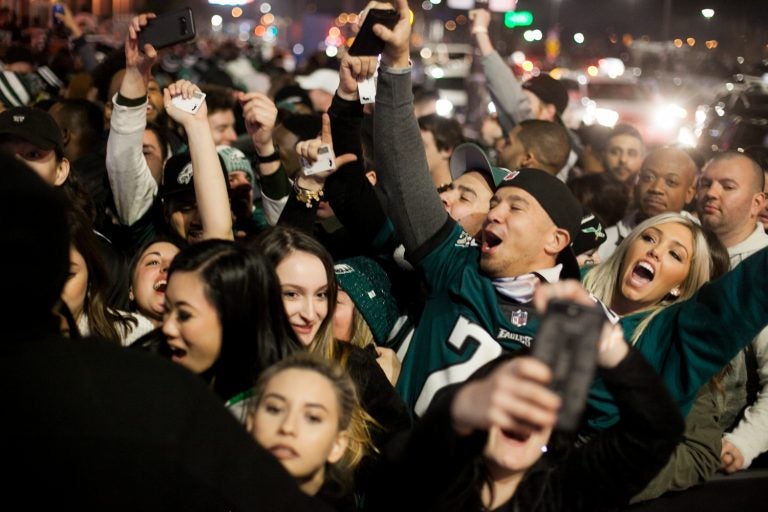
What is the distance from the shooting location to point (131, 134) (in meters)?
4.95

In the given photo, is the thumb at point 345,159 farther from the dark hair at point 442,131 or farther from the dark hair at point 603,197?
the dark hair at point 442,131

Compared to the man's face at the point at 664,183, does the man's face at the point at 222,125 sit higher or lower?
higher

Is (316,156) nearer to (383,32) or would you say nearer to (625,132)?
(383,32)

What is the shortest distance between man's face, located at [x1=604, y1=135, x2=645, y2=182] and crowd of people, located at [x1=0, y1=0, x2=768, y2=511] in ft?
7.67

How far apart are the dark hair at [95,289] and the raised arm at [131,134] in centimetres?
94

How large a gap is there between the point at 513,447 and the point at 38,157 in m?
3.11

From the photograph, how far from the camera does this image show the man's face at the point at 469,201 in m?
4.93

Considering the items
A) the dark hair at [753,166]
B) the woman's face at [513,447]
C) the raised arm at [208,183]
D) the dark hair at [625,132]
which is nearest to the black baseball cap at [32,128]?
the raised arm at [208,183]

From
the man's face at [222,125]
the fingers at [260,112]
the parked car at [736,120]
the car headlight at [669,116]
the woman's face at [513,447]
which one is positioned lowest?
the car headlight at [669,116]

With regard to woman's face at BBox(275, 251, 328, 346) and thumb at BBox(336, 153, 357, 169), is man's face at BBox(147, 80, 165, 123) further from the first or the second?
woman's face at BBox(275, 251, 328, 346)

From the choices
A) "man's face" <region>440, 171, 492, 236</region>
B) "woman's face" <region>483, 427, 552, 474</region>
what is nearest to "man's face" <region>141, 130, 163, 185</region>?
"man's face" <region>440, 171, 492, 236</region>

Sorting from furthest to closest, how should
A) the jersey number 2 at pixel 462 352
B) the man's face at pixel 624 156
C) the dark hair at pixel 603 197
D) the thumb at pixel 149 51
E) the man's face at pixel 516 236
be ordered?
1. the man's face at pixel 624 156
2. the dark hair at pixel 603 197
3. the thumb at pixel 149 51
4. the man's face at pixel 516 236
5. the jersey number 2 at pixel 462 352

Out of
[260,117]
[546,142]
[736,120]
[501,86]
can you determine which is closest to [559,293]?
[260,117]

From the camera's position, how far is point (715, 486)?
176 inches
